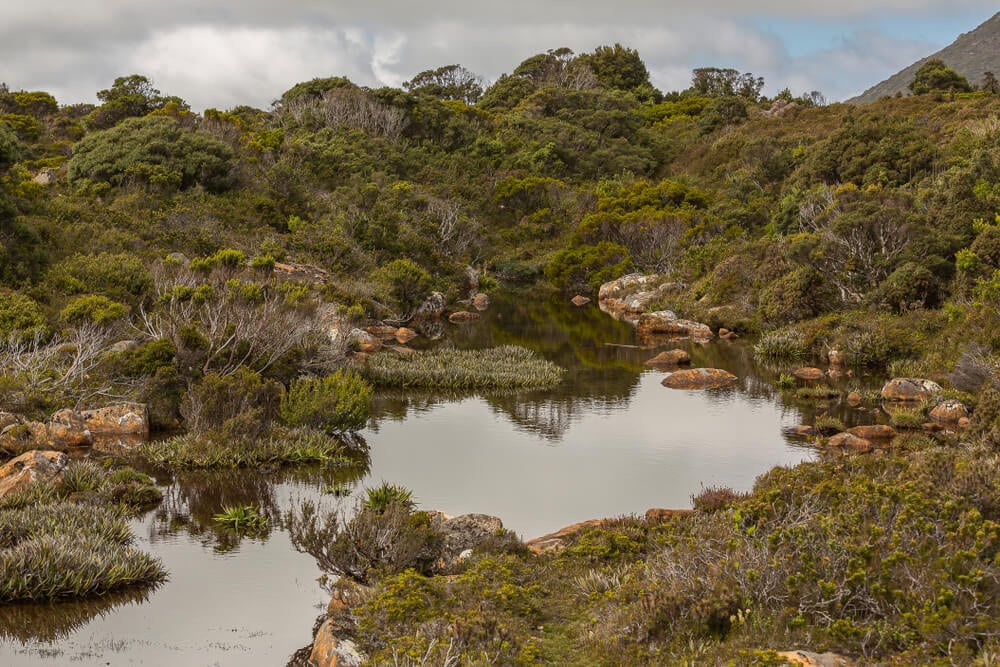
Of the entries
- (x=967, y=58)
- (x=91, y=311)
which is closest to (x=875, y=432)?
(x=91, y=311)

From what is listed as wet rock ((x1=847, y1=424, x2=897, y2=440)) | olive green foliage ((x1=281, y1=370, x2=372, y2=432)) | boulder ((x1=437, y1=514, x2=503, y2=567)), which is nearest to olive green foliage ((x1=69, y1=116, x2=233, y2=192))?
olive green foliage ((x1=281, y1=370, x2=372, y2=432))

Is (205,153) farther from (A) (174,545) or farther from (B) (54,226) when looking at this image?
(A) (174,545)

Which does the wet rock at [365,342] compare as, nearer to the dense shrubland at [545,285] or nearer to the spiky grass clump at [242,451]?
the dense shrubland at [545,285]

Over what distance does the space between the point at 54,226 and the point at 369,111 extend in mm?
50009

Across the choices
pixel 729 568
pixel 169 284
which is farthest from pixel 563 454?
pixel 169 284

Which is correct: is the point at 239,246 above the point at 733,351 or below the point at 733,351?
above

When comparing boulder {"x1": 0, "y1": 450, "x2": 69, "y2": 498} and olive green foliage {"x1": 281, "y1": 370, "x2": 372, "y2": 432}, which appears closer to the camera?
boulder {"x1": 0, "y1": 450, "x2": 69, "y2": 498}

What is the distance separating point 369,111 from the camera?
266 ft

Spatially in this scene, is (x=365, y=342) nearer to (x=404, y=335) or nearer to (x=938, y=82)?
(x=404, y=335)

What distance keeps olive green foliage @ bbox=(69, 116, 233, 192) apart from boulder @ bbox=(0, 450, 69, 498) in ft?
112

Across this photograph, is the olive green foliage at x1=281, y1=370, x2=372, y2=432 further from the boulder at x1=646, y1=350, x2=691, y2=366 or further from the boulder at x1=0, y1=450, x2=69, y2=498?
the boulder at x1=646, y1=350, x2=691, y2=366

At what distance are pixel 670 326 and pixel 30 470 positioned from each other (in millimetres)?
33568

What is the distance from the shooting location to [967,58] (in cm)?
14475

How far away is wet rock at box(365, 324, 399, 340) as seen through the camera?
39.1 m
